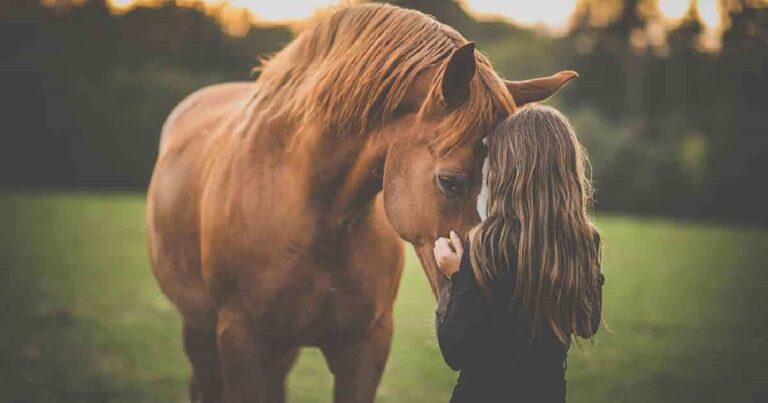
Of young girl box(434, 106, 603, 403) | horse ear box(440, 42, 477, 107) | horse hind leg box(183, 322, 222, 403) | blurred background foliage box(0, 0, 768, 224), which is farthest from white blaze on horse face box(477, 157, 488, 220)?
blurred background foliage box(0, 0, 768, 224)

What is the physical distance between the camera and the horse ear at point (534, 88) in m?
2.54

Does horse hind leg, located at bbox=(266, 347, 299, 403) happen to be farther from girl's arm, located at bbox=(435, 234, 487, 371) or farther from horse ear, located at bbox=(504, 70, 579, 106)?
horse ear, located at bbox=(504, 70, 579, 106)

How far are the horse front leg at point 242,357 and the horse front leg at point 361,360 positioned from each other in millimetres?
262

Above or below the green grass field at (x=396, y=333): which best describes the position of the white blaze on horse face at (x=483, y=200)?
above

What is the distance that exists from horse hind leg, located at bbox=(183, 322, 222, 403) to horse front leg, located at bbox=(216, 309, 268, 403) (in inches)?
39.9

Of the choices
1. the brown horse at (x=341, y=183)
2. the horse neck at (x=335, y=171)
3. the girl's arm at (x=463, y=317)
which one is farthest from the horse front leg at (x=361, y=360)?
the girl's arm at (x=463, y=317)

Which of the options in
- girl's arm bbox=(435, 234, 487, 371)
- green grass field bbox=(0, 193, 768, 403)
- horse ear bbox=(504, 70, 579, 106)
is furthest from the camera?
green grass field bbox=(0, 193, 768, 403)

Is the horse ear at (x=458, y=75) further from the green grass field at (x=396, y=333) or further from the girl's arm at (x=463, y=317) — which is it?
the green grass field at (x=396, y=333)

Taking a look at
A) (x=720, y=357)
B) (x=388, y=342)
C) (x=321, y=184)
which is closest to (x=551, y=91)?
(x=321, y=184)

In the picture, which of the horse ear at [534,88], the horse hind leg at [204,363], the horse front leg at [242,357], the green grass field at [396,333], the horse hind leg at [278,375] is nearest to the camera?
the horse ear at [534,88]

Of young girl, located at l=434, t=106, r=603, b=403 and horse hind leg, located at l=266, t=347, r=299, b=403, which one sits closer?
young girl, located at l=434, t=106, r=603, b=403

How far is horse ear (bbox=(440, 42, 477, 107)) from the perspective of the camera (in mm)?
2172

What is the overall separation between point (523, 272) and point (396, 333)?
5.25 metres

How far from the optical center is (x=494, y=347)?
7.36 ft
